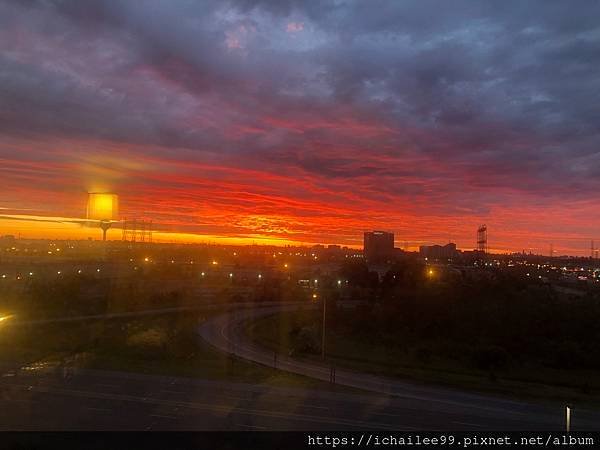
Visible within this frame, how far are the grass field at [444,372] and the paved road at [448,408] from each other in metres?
1.54

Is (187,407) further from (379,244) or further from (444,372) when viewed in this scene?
(379,244)

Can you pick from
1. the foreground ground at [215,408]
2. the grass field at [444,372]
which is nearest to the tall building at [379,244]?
the grass field at [444,372]

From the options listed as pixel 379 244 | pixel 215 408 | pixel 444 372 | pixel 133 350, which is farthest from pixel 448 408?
pixel 379 244

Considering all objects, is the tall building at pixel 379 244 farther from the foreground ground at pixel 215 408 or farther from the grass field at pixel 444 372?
the foreground ground at pixel 215 408

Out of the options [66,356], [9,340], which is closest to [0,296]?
[9,340]

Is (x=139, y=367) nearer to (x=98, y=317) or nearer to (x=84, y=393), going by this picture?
(x=84, y=393)

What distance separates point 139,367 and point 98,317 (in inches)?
738

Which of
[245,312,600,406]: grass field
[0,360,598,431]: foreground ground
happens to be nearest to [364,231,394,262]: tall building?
[245,312,600,406]: grass field

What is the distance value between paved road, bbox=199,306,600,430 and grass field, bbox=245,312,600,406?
1544 millimetres

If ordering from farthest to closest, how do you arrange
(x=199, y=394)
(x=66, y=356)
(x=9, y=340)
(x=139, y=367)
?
1. (x=9, y=340)
2. (x=66, y=356)
3. (x=139, y=367)
4. (x=199, y=394)

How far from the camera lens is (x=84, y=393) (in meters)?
15.5

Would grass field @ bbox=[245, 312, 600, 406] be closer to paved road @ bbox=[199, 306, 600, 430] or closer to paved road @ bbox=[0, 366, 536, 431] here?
paved road @ bbox=[199, 306, 600, 430]

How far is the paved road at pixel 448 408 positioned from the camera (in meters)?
14.2

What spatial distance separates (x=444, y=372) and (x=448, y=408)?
27.5 ft
